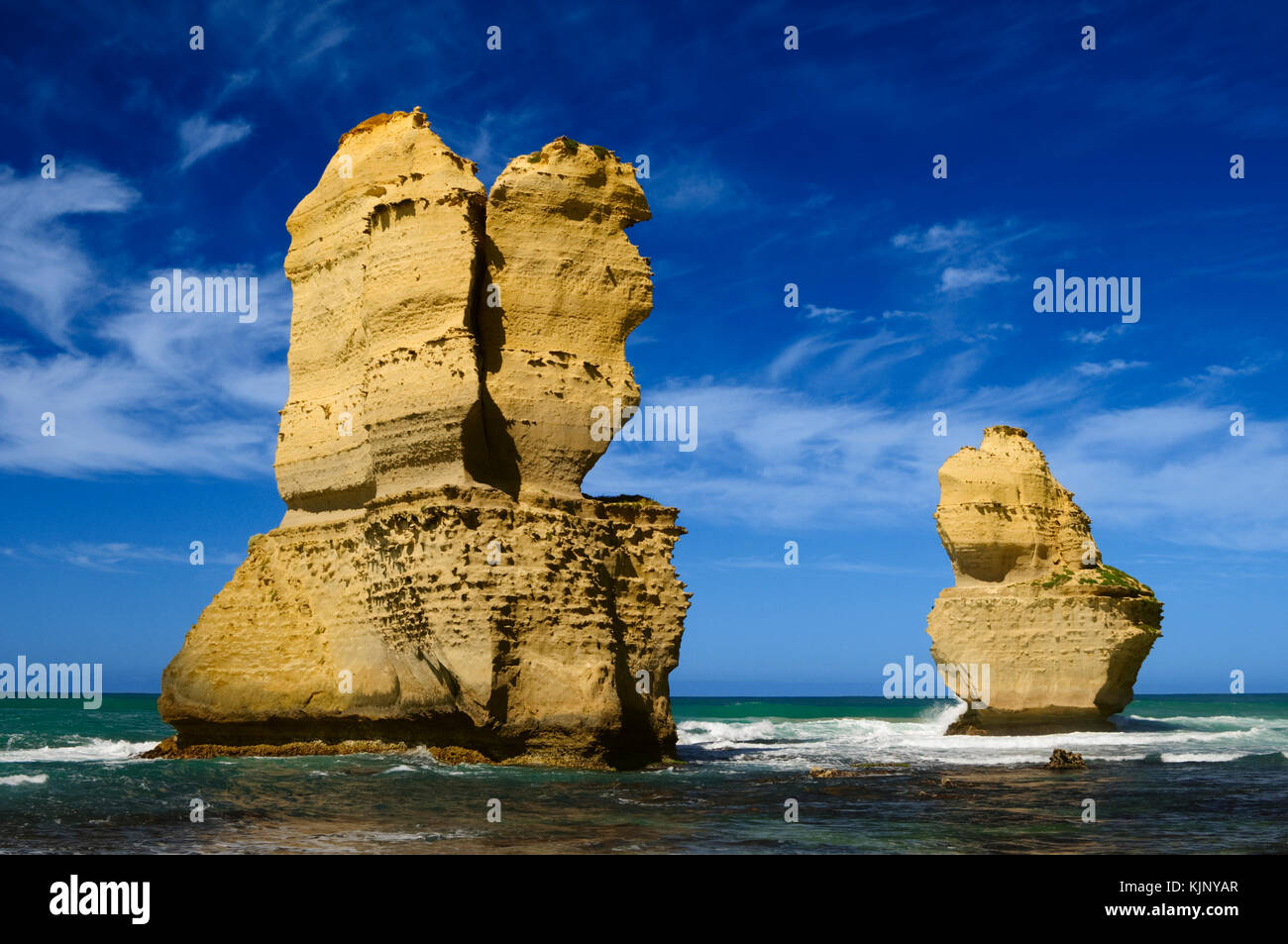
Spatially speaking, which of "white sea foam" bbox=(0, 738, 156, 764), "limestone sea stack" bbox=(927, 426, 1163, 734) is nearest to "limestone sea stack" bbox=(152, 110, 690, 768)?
"white sea foam" bbox=(0, 738, 156, 764)

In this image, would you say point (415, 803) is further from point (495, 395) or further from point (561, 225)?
point (561, 225)

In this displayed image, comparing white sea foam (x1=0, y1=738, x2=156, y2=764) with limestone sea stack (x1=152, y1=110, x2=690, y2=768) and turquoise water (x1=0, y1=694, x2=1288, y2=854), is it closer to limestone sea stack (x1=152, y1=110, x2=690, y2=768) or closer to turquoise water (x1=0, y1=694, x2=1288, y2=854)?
turquoise water (x1=0, y1=694, x2=1288, y2=854)

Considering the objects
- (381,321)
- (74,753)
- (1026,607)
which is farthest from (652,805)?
(1026,607)

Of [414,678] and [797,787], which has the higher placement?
→ [414,678]

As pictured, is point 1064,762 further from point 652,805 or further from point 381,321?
point 381,321

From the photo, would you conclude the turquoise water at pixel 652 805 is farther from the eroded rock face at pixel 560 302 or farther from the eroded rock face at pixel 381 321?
the eroded rock face at pixel 560 302

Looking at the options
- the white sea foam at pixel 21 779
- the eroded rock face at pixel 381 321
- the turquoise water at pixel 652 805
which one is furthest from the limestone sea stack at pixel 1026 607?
the white sea foam at pixel 21 779

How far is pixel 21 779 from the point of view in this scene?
746 inches

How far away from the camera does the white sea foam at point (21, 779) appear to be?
18.1m

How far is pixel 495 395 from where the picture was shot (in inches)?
874

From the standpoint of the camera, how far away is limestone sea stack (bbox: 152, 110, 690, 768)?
2022 cm

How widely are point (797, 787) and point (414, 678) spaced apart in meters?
7.17

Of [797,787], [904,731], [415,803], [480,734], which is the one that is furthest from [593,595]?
[904,731]

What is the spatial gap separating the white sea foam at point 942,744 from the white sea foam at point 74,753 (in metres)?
12.7
